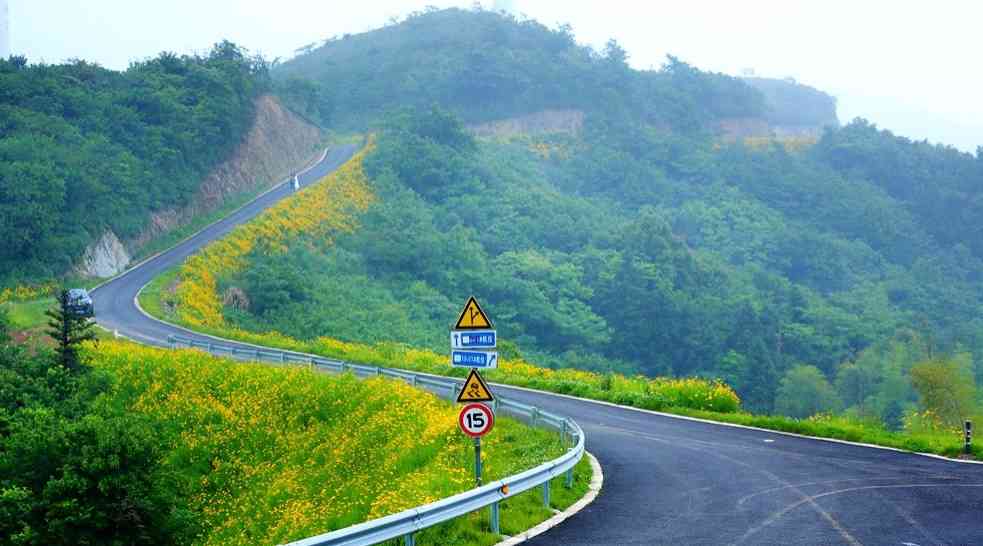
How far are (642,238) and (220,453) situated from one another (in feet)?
202

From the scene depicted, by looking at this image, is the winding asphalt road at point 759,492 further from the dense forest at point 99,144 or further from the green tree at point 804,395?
the green tree at point 804,395

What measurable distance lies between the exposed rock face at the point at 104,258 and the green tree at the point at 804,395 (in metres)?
46.0

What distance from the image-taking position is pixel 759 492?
15.2 m

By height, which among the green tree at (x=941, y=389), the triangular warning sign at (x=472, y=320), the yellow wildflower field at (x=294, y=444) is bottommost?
the green tree at (x=941, y=389)

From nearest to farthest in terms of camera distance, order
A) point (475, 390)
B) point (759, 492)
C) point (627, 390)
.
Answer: point (475, 390), point (759, 492), point (627, 390)

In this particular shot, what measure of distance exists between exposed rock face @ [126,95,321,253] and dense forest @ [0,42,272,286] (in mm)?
949

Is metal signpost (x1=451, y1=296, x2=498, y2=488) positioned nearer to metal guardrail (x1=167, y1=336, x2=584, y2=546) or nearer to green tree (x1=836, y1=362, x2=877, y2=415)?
metal guardrail (x1=167, y1=336, x2=584, y2=546)

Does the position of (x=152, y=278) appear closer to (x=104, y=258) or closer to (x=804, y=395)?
(x=104, y=258)

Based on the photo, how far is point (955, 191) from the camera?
11894 centimetres

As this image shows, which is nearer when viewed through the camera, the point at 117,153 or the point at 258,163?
the point at 117,153

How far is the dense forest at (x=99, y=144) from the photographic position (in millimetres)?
Answer: 54688

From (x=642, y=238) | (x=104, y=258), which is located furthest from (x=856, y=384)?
(x=104, y=258)

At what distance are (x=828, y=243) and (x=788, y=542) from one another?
9531 centimetres

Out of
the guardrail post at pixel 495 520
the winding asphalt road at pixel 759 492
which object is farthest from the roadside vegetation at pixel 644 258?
the guardrail post at pixel 495 520
